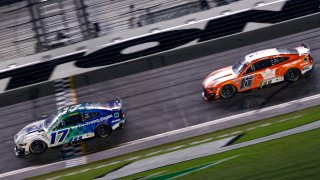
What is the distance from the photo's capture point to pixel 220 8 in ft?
80.7

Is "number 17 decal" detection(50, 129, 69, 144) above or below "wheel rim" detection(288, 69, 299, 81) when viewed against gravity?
below

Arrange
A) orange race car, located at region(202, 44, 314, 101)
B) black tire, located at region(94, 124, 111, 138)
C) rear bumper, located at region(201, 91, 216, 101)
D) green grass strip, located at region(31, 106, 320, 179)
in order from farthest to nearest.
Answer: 1. rear bumper, located at region(201, 91, 216, 101)
2. orange race car, located at region(202, 44, 314, 101)
3. black tire, located at region(94, 124, 111, 138)
4. green grass strip, located at region(31, 106, 320, 179)

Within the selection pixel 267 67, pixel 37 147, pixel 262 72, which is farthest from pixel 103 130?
pixel 267 67

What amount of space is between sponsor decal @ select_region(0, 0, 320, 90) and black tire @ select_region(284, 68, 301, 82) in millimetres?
5996

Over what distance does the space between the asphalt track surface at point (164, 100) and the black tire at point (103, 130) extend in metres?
0.19

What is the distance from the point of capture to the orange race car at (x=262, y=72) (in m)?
17.5

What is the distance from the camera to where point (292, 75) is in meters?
17.7

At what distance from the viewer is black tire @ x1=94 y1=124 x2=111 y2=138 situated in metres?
16.8

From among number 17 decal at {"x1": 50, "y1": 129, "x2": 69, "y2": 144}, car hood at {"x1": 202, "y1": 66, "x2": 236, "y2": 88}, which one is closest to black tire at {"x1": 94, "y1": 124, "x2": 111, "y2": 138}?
number 17 decal at {"x1": 50, "y1": 129, "x2": 69, "y2": 144}

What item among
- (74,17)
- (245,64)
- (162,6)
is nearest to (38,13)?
(74,17)

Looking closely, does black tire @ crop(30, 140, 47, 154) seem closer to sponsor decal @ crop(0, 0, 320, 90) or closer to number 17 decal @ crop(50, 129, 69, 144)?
number 17 decal @ crop(50, 129, 69, 144)

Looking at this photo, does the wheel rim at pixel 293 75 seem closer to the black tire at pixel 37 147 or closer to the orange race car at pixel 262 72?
the orange race car at pixel 262 72

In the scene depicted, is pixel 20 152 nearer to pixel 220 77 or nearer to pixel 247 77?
pixel 220 77

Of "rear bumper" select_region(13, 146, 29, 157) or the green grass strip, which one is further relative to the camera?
"rear bumper" select_region(13, 146, 29, 157)
